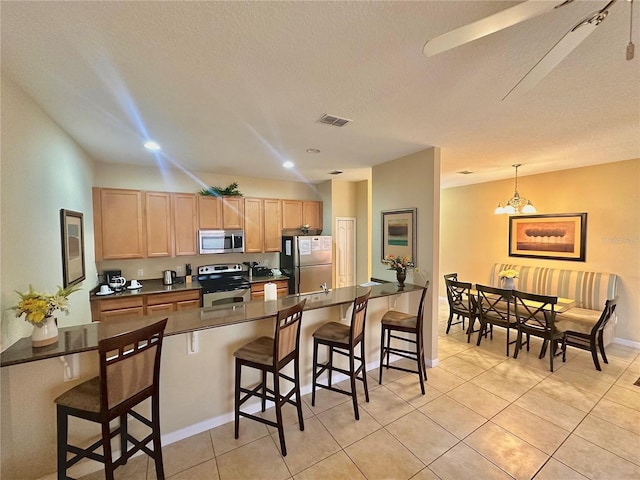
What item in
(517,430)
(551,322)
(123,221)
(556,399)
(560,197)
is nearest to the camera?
(517,430)

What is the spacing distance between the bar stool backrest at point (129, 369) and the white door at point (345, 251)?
4.03 metres

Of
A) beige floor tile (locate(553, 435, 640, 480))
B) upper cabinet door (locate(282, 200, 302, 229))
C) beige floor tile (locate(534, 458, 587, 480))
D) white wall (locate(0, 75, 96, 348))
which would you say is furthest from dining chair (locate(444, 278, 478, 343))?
white wall (locate(0, 75, 96, 348))

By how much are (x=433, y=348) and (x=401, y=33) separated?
334 cm

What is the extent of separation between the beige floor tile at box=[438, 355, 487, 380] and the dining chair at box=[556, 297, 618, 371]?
1.27 m

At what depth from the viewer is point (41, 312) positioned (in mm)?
1609

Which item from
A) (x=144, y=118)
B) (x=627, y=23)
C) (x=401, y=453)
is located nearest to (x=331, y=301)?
(x=401, y=453)

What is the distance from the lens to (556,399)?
2717 mm

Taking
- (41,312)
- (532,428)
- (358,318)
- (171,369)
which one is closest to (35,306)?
(41,312)

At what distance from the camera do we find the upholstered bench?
3.84 meters

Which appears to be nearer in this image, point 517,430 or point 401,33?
point 401,33

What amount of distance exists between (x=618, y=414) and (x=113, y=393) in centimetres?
415

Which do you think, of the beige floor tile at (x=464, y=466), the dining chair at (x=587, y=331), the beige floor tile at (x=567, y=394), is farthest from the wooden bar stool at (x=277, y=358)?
the dining chair at (x=587, y=331)

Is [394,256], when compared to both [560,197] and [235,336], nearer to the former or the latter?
[235,336]

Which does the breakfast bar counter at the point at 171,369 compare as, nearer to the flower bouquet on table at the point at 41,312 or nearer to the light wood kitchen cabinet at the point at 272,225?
the flower bouquet on table at the point at 41,312
